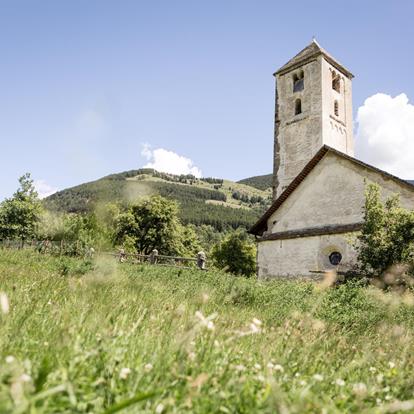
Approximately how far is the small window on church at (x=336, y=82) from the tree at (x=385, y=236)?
20024 millimetres

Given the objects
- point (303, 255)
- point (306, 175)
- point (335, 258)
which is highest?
point (306, 175)

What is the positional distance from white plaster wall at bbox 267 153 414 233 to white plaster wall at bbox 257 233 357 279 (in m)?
1.06

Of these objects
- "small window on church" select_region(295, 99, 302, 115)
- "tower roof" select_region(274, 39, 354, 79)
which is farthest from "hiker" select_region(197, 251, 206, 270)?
"tower roof" select_region(274, 39, 354, 79)

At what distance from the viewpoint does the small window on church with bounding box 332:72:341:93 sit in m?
32.8

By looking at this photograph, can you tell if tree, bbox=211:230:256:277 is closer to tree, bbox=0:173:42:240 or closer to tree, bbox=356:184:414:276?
tree, bbox=0:173:42:240

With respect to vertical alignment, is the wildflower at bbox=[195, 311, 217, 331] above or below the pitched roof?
below

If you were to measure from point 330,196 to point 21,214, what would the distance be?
29903 mm

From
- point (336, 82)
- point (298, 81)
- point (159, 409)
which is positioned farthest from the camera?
point (336, 82)

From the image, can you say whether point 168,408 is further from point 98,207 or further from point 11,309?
→ point 98,207

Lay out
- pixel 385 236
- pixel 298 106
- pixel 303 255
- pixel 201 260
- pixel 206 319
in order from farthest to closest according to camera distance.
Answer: pixel 298 106
pixel 201 260
pixel 303 255
pixel 385 236
pixel 206 319

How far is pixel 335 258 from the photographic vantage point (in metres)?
19.2

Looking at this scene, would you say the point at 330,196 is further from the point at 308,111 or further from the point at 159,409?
the point at 159,409

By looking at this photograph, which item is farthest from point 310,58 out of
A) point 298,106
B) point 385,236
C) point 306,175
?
point 385,236

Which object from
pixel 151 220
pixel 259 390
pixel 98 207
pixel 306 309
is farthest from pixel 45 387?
pixel 151 220
